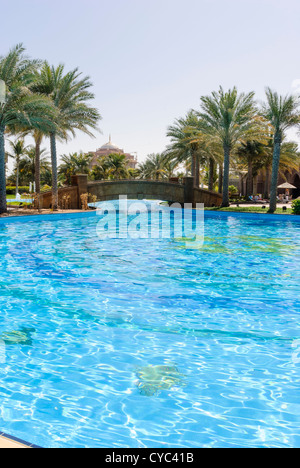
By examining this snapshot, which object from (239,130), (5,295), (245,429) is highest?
(239,130)

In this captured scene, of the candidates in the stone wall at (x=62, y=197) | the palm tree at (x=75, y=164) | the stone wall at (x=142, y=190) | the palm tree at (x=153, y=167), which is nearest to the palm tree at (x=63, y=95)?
the stone wall at (x=62, y=197)

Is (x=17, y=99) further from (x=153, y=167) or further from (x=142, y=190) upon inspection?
(x=153, y=167)

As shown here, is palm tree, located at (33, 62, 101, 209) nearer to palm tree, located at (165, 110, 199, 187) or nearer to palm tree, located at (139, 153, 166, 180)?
palm tree, located at (165, 110, 199, 187)

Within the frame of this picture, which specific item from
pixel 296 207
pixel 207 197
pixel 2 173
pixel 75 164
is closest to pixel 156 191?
pixel 207 197

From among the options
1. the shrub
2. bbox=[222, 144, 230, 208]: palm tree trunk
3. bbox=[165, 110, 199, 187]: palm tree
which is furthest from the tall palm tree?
the shrub

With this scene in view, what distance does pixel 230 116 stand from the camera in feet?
91.9

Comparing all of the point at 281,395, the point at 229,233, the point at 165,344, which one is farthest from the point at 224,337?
the point at 229,233

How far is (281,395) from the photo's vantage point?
439cm

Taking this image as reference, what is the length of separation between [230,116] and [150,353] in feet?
82.9

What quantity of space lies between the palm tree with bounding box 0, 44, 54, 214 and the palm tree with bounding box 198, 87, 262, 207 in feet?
39.0

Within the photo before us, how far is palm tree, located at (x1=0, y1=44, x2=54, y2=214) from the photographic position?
2148 cm
